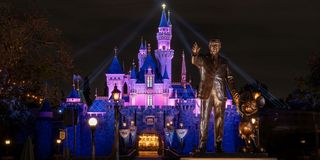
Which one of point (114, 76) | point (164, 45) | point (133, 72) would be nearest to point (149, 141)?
point (133, 72)

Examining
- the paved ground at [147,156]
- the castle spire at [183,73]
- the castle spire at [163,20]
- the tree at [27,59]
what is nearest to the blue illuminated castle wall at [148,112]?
the castle spire at [183,73]

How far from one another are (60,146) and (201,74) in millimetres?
55385

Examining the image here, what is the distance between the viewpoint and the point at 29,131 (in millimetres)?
73125

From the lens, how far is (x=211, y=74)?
1700cm

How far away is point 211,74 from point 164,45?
241 ft

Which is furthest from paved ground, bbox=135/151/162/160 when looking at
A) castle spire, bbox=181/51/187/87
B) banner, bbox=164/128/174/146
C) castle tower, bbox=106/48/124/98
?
castle spire, bbox=181/51/187/87

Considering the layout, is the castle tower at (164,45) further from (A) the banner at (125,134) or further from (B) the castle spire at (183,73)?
(A) the banner at (125,134)

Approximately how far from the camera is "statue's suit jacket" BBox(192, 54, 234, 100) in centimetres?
1691

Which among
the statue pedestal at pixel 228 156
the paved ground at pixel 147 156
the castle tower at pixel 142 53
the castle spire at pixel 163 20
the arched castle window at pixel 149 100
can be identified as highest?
the castle spire at pixel 163 20

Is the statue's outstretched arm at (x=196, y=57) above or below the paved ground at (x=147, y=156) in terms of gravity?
above

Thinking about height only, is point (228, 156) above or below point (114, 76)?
below

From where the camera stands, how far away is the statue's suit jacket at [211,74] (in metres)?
16.9

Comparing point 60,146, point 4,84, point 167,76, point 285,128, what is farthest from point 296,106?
point 4,84

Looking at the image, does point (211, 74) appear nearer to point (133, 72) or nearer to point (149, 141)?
point (149, 141)
